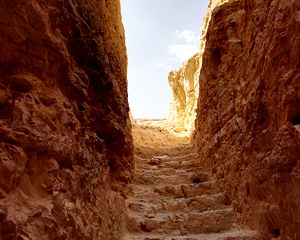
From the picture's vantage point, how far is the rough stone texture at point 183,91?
33.5 feet

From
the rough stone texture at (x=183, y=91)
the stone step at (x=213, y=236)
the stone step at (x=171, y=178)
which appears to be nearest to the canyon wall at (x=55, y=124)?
the stone step at (x=213, y=236)

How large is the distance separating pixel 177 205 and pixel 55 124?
2.19 m

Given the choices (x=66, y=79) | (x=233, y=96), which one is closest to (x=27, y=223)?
(x=66, y=79)

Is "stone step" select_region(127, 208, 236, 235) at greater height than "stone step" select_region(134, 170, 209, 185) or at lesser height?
lesser

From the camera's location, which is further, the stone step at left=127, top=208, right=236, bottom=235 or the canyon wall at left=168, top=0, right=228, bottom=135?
the canyon wall at left=168, top=0, right=228, bottom=135

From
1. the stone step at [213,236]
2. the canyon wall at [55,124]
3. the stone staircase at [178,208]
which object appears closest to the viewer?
the canyon wall at [55,124]

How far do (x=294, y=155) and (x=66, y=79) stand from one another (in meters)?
1.97

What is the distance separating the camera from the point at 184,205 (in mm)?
4023

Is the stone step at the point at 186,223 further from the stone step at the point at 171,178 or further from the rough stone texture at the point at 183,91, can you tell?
the rough stone texture at the point at 183,91

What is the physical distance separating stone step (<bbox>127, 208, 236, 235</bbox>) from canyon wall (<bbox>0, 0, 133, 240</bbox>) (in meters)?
0.27

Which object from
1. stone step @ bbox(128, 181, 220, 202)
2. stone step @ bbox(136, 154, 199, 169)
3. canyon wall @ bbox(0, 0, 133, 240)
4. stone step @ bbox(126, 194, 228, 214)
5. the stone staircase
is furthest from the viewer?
stone step @ bbox(136, 154, 199, 169)

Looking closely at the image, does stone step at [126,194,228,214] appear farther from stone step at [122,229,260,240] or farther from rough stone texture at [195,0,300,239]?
stone step at [122,229,260,240]

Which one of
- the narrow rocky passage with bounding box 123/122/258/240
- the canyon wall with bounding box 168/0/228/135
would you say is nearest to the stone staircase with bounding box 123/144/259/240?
the narrow rocky passage with bounding box 123/122/258/240

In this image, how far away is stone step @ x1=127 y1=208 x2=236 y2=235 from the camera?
3523 mm
